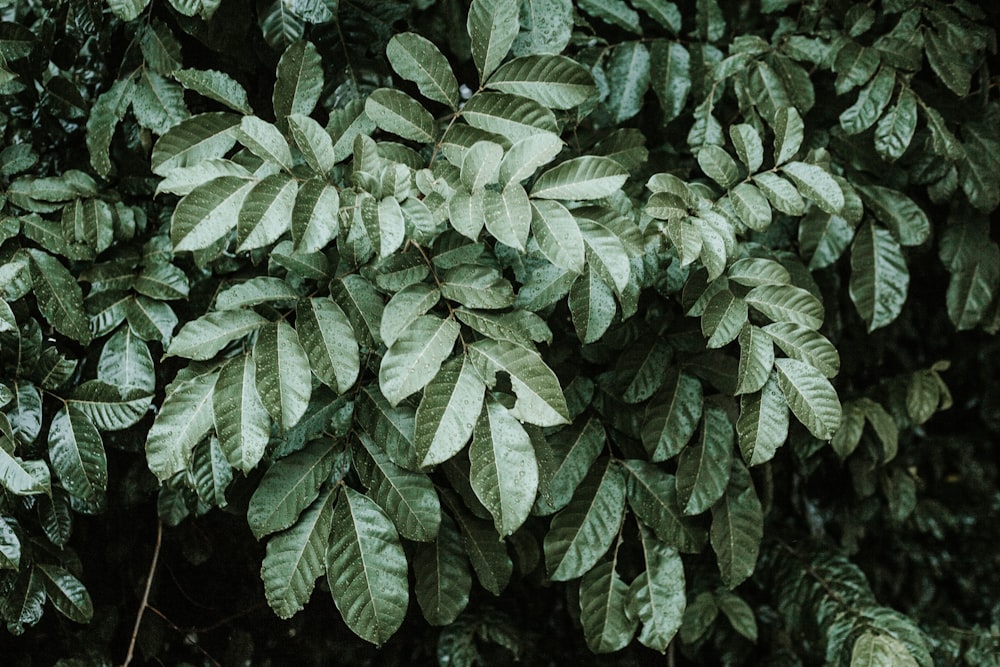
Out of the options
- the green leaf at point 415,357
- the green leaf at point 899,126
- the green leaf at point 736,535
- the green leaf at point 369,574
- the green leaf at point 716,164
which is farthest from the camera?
the green leaf at point 899,126

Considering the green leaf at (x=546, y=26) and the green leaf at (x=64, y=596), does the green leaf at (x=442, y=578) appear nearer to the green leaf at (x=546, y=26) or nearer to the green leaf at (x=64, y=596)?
the green leaf at (x=64, y=596)

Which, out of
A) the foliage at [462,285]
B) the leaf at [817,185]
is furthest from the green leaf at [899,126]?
the leaf at [817,185]

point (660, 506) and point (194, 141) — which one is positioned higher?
point (194, 141)

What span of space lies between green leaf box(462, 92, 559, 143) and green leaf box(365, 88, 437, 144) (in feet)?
0.23

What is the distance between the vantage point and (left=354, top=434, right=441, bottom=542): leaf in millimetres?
966

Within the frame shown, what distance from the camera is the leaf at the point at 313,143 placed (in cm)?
83

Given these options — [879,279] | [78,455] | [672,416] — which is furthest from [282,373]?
[879,279]

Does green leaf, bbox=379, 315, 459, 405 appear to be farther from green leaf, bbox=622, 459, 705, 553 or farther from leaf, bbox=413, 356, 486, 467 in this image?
green leaf, bbox=622, 459, 705, 553

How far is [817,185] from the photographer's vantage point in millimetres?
1021

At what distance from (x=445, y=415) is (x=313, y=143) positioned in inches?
12.9

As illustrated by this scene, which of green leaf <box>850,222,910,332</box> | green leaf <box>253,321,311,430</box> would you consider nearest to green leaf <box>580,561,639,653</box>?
green leaf <box>253,321,311,430</box>

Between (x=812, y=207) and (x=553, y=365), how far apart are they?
1.79ft

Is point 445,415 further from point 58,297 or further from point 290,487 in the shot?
point 58,297

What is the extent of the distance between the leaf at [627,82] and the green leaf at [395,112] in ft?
1.33
